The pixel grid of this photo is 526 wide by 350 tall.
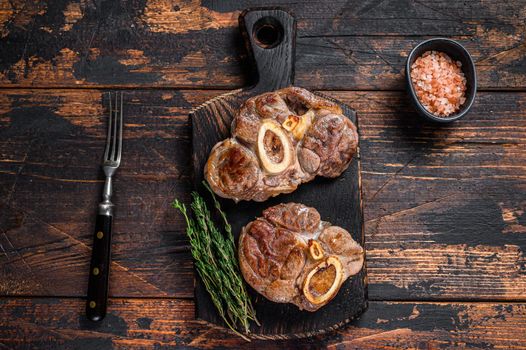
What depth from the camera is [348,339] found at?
9.14 feet

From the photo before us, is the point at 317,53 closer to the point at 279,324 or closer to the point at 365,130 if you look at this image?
the point at 365,130

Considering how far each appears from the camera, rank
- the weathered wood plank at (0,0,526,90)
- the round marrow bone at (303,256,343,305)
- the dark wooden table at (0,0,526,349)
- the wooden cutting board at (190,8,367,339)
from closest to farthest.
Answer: the round marrow bone at (303,256,343,305) < the wooden cutting board at (190,8,367,339) < the dark wooden table at (0,0,526,349) < the weathered wood plank at (0,0,526,90)

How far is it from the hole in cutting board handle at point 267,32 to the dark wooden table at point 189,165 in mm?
144

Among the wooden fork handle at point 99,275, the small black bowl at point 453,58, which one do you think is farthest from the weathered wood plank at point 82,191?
the small black bowl at point 453,58

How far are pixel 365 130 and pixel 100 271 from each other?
5.27 feet

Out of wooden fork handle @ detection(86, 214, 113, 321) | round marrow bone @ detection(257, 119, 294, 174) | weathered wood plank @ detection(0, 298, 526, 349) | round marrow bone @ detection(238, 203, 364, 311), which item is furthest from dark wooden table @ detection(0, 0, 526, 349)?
round marrow bone @ detection(257, 119, 294, 174)

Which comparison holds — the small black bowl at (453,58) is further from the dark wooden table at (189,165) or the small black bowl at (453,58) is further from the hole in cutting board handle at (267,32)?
the hole in cutting board handle at (267,32)

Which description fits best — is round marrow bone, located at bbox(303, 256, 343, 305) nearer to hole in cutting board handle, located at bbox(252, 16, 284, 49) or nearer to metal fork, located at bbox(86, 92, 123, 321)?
metal fork, located at bbox(86, 92, 123, 321)

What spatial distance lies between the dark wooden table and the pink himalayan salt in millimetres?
162

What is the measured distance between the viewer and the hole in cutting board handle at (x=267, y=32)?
287cm

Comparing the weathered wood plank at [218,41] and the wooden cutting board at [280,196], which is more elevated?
the weathered wood plank at [218,41]

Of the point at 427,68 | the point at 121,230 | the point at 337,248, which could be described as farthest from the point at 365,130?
the point at 121,230

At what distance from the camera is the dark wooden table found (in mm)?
2795

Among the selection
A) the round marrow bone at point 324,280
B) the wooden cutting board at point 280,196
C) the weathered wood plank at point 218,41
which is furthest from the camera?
the weathered wood plank at point 218,41
